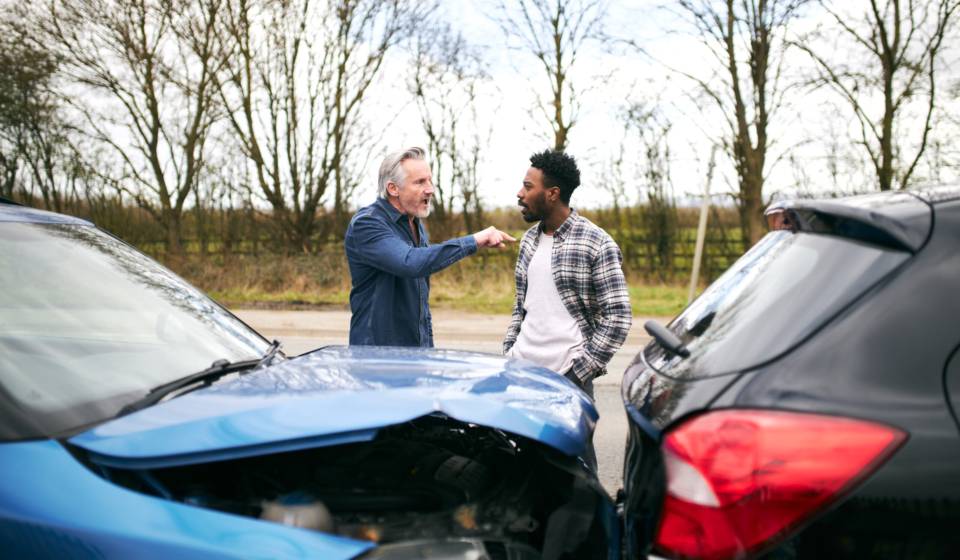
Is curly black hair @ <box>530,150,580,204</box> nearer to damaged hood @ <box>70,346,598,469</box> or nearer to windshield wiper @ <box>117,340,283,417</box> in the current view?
damaged hood @ <box>70,346,598,469</box>

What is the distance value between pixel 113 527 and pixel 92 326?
119 centimetres

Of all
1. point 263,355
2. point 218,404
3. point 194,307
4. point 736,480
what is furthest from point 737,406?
point 194,307

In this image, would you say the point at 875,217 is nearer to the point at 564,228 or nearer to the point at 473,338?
the point at 564,228

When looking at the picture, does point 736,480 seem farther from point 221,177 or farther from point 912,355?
point 221,177

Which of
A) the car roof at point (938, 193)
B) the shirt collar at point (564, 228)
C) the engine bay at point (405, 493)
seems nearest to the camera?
the car roof at point (938, 193)

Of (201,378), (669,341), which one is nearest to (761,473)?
(669,341)

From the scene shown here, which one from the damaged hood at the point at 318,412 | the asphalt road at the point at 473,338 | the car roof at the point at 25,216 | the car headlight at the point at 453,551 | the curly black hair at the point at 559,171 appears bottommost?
the asphalt road at the point at 473,338

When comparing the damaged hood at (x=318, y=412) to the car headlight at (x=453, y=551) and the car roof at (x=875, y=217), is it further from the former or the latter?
the car roof at (x=875, y=217)

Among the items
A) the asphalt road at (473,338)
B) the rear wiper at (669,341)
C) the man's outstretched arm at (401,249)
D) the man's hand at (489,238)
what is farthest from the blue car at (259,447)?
the asphalt road at (473,338)

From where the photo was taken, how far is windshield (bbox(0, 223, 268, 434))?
5.09ft

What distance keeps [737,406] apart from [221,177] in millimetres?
18268

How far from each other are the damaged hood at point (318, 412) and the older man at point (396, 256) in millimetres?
1096

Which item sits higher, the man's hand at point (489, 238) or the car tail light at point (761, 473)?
the man's hand at point (489, 238)

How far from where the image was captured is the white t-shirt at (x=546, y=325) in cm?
285
